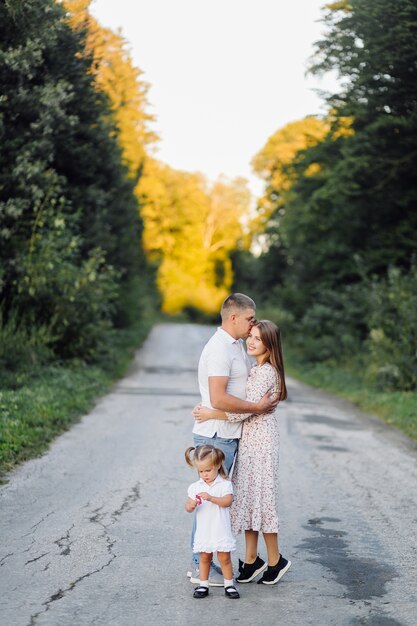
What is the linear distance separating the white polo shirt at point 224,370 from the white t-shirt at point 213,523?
39 cm

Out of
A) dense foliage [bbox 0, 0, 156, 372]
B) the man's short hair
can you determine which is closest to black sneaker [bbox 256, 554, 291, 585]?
the man's short hair

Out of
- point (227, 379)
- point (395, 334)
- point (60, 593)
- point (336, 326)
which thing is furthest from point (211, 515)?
point (336, 326)

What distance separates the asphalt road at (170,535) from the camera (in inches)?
221

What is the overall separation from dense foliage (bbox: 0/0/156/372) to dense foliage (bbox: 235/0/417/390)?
593 centimetres

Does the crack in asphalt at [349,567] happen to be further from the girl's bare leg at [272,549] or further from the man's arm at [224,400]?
the man's arm at [224,400]

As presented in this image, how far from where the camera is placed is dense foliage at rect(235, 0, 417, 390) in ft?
63.1

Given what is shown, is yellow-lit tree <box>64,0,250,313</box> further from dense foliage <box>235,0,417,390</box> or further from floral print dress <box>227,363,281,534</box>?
floral print dress <box>227,363,281,534</box>

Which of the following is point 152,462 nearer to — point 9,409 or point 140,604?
point 9,409

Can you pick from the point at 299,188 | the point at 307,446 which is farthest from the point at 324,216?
the point at 307,446

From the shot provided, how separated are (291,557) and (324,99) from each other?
17881 millimetres

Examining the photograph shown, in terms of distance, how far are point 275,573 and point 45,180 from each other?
13015 millimetres

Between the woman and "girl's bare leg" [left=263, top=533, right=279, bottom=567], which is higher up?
the woman

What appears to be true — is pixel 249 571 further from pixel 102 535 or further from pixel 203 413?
pixel 102 535

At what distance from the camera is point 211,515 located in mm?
6031
